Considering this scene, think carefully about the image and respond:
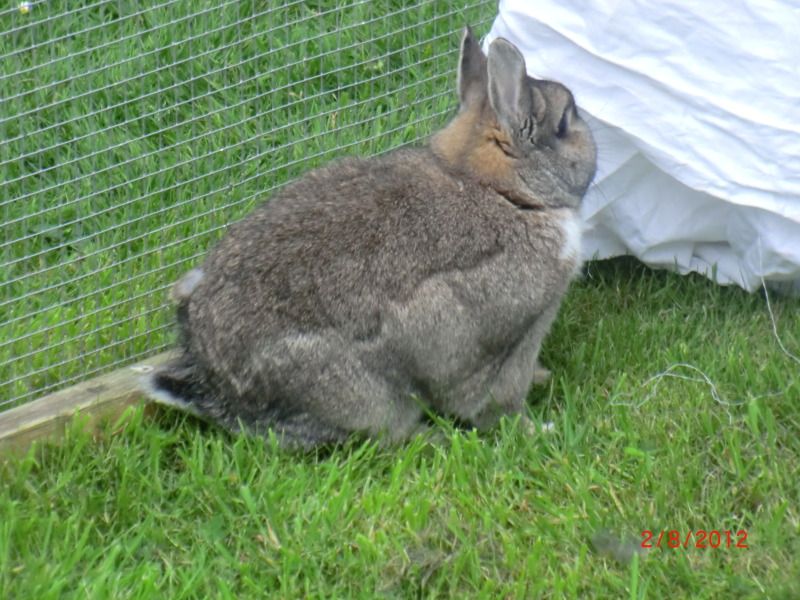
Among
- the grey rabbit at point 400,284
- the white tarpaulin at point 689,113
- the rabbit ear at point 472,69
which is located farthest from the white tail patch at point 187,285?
the white tarpaulin at point 689,113

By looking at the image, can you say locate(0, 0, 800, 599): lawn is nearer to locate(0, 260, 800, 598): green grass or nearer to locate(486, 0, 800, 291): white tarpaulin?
locate(0, 260, 800, 598): green grass

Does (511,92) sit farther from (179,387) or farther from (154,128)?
(154,128)

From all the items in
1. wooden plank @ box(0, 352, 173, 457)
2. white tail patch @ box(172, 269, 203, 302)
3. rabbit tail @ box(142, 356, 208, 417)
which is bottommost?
wooden plank @ box(0, 352, 173, 457)

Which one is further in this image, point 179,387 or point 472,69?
point 472,69

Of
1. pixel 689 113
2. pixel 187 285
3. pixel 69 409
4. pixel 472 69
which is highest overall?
pixel 472 69

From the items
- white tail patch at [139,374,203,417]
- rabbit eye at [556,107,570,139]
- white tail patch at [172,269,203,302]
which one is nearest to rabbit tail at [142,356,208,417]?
white tail patch at [139,374,203,417]

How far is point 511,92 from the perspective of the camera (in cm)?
360

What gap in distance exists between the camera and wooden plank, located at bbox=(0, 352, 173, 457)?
3574mm

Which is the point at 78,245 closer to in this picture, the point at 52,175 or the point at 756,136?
the point at 52,175

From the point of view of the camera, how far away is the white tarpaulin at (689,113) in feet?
12.6

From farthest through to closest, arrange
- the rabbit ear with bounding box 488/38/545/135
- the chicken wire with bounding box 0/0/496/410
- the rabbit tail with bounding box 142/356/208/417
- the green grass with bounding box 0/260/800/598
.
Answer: the chicken wire with bounding box 0/0/496/410 < the rabbit tail with bounding box 142/356/208/417 < the rabbit ear with bounding box 488/38/545/135 < the green grass with bounding box 0/260/800/598
